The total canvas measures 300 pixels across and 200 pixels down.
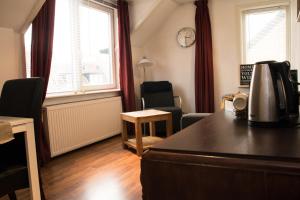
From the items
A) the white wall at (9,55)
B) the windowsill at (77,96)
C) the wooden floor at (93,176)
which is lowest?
the wooden floor at (93,176)

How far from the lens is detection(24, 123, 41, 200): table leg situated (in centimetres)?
173

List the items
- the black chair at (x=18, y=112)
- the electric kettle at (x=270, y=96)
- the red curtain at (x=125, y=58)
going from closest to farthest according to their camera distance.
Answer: the electric kettle at (x=270, y=96), the black chair at (x=18, y=112), the red curtain at (x=125, y=58)

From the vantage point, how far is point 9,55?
2.98m

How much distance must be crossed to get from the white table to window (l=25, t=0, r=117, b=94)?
175cm

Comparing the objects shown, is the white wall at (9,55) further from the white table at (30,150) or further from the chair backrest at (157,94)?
the chair backrest at (157,94)

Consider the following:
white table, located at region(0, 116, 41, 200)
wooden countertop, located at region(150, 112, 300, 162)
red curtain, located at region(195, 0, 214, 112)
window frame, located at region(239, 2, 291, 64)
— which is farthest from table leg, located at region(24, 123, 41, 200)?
window frame, located at region(239, 2, 291, 64)

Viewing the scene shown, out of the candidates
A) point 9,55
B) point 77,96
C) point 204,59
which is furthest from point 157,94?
point 9,55

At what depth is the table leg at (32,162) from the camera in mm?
1734

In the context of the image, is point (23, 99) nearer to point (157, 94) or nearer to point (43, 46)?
point (43, 46)

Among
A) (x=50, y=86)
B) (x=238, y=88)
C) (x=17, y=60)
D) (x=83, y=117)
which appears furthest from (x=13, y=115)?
(x=238, y=88)

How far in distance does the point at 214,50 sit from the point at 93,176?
125 inches

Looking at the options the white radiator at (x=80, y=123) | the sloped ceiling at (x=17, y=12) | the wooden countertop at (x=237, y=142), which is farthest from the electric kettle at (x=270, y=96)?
the white radiator at (x=80, y=123)

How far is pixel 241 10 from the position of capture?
4641 mm

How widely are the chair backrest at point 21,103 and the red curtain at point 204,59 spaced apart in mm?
3445
